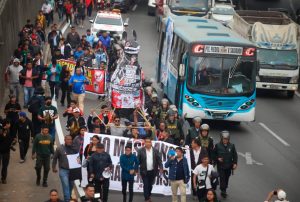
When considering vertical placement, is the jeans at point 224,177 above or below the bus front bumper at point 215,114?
above

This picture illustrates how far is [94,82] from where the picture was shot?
1277 inches

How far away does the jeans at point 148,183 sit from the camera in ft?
69.2

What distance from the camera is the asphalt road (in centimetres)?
2350

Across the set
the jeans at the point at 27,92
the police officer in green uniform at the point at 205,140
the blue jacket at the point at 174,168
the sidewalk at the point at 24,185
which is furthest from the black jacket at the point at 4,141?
the jeans at the point at 27,92

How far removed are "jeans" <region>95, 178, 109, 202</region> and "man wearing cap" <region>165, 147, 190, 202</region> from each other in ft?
4.40

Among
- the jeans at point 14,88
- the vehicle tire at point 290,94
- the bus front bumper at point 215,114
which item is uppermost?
the jeans at point 14,88

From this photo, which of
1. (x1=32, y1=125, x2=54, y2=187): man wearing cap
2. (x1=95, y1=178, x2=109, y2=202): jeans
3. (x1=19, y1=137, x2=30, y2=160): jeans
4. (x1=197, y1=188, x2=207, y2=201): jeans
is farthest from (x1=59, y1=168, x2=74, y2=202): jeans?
(x1=19, y1=137, x2=30, y2=160): jeans

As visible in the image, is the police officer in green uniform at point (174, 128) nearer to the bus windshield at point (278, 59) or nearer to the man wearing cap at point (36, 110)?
the man wearing cap at point (36, 110)

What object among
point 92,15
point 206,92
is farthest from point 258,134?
point 92,15

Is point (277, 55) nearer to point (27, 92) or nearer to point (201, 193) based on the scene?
point (27, 92)

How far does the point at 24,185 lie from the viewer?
22.2 meters

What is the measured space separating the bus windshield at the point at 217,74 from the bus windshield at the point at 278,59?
7128 mm

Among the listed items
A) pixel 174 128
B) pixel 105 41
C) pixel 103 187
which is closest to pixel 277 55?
pixel 105 41

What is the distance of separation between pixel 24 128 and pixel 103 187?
3685 mm
